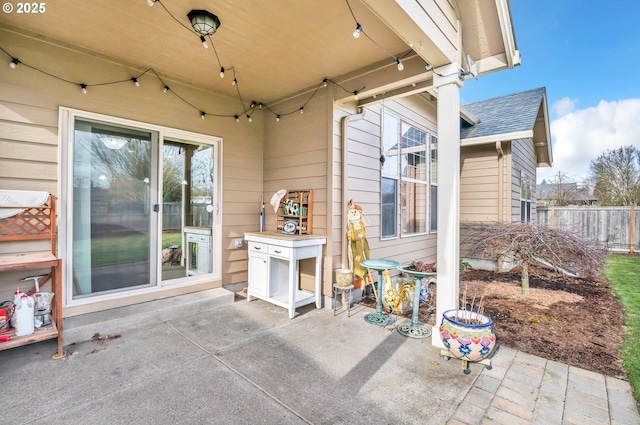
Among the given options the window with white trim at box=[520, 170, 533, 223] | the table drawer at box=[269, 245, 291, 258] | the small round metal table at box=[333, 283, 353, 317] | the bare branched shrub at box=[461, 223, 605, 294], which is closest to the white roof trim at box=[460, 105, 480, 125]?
the window with white trim at box=[520, 170, 533, 223]

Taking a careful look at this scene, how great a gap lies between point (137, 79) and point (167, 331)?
2722 mm

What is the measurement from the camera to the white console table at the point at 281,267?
330 centimetres

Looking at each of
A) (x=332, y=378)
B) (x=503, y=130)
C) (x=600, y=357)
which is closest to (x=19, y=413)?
(x=332, y=378)

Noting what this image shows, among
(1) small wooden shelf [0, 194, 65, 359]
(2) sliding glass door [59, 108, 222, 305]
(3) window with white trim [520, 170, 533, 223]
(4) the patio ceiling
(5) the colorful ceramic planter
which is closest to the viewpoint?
(5) the colorful ceramic planter

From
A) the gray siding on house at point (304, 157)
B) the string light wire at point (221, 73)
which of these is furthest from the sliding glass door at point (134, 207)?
the gray siding on house at point (304, 157)

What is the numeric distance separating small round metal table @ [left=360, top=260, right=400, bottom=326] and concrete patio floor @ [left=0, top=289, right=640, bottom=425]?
0.18 metres

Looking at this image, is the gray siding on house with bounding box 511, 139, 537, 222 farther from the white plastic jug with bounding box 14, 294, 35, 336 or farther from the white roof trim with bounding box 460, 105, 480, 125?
the white plastic jug with bounding box 14, 294, 35, 336

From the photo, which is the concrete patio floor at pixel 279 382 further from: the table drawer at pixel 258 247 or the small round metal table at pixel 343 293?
the table drawer at pixel 258 247

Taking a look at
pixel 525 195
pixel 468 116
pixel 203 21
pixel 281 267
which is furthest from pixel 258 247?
pixel 525 195

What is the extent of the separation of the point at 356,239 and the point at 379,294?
0.72 metres

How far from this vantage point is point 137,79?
127 inches

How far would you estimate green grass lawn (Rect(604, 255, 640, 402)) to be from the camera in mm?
2252

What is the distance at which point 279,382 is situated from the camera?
2068 millimetres

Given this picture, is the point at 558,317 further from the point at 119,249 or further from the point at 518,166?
the point at 119,249
